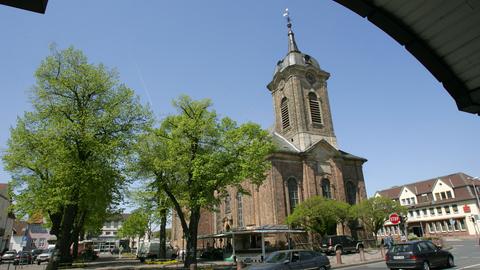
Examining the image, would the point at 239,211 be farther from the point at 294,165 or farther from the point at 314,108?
the point at 314,108

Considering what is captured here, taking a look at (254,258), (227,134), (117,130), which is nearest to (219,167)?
(227,134)

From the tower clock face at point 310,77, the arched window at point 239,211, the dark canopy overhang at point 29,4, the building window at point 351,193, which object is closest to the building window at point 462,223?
the building window at point 351,193

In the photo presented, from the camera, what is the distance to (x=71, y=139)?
22.4 m

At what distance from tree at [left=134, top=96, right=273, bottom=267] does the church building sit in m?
13.0

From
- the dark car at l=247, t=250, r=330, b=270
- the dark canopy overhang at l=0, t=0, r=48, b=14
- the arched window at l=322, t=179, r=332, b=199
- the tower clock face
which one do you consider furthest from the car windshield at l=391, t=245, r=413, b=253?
the tower clock face

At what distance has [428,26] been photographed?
11.6 ft

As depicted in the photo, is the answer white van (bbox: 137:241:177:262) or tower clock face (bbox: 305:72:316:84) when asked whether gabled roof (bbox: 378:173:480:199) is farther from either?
white van (bbox: 137:241:177:262)

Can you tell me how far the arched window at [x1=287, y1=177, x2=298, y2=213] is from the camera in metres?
37.9

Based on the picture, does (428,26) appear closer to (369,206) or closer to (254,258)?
(254,258)

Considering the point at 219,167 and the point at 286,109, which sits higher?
the point at 286,109

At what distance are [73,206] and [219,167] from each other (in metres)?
10.8

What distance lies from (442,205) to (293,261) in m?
51.7

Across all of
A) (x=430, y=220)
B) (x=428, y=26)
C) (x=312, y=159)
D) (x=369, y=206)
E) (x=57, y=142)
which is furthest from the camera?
(x=430, y=220)

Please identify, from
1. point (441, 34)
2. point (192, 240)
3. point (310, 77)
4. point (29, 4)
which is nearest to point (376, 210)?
point (310, 77)
